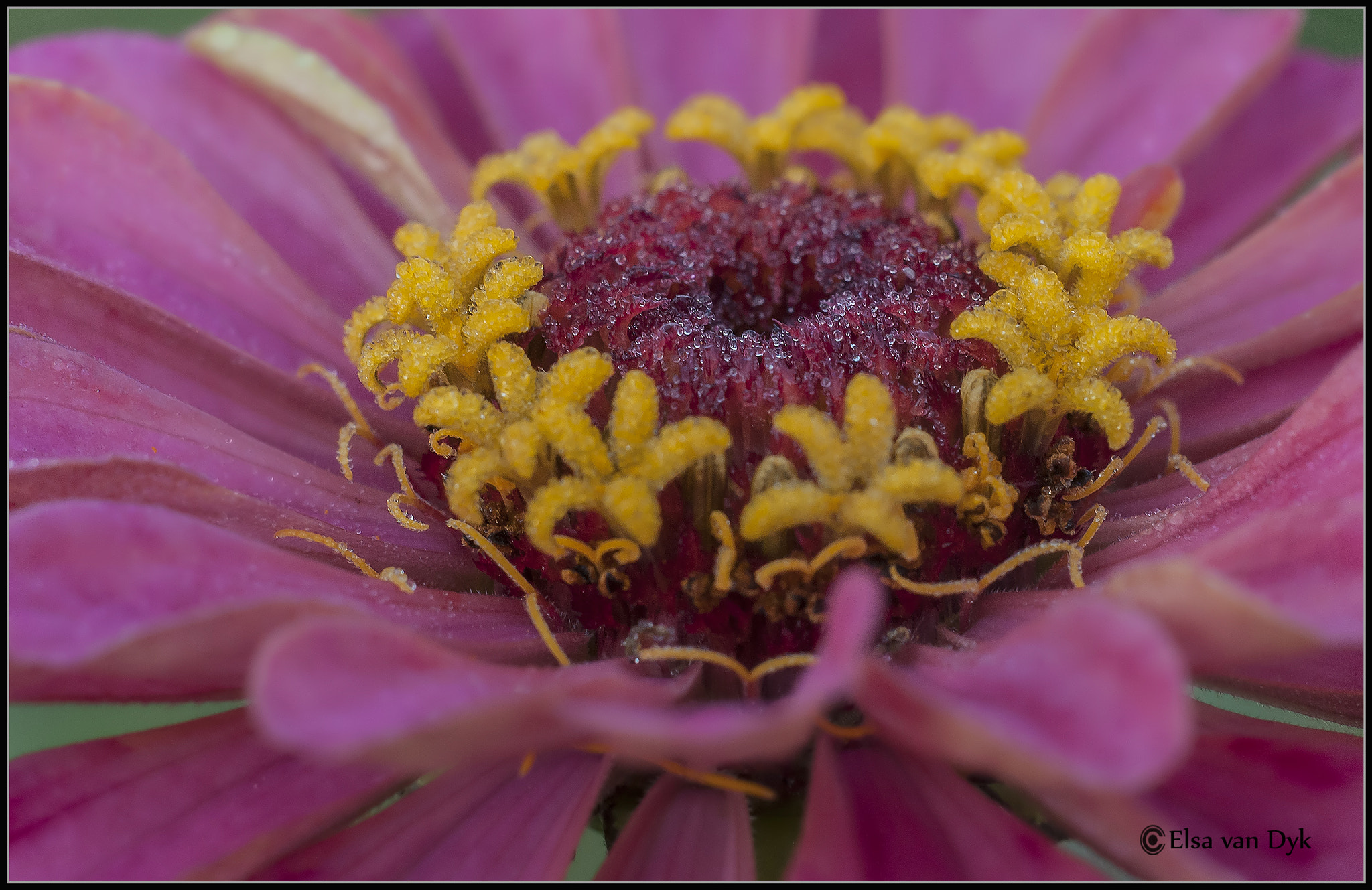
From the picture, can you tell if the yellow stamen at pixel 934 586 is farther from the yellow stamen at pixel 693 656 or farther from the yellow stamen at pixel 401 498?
the yellow stamen at pixel 401 498

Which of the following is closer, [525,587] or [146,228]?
[525,587]

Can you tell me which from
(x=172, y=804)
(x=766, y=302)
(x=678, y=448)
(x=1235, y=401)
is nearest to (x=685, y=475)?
(x=678, y=448)

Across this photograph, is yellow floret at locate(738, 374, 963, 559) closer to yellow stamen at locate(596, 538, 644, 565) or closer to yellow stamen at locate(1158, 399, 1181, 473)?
yellow stamen at locate(596, 538, 644, 565)

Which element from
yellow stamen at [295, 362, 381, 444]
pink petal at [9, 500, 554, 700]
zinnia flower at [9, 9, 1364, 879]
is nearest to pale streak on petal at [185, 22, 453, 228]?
A: zinnia flower at [9, 9, 1364, 879]

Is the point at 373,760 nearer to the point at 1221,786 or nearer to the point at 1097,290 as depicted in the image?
the point at 1221,786

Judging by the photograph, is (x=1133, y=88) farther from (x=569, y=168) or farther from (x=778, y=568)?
(x=778, y=568)

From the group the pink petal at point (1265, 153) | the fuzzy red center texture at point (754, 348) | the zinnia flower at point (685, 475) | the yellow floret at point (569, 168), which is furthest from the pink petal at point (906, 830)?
the pink petal at point (1265, 153)
